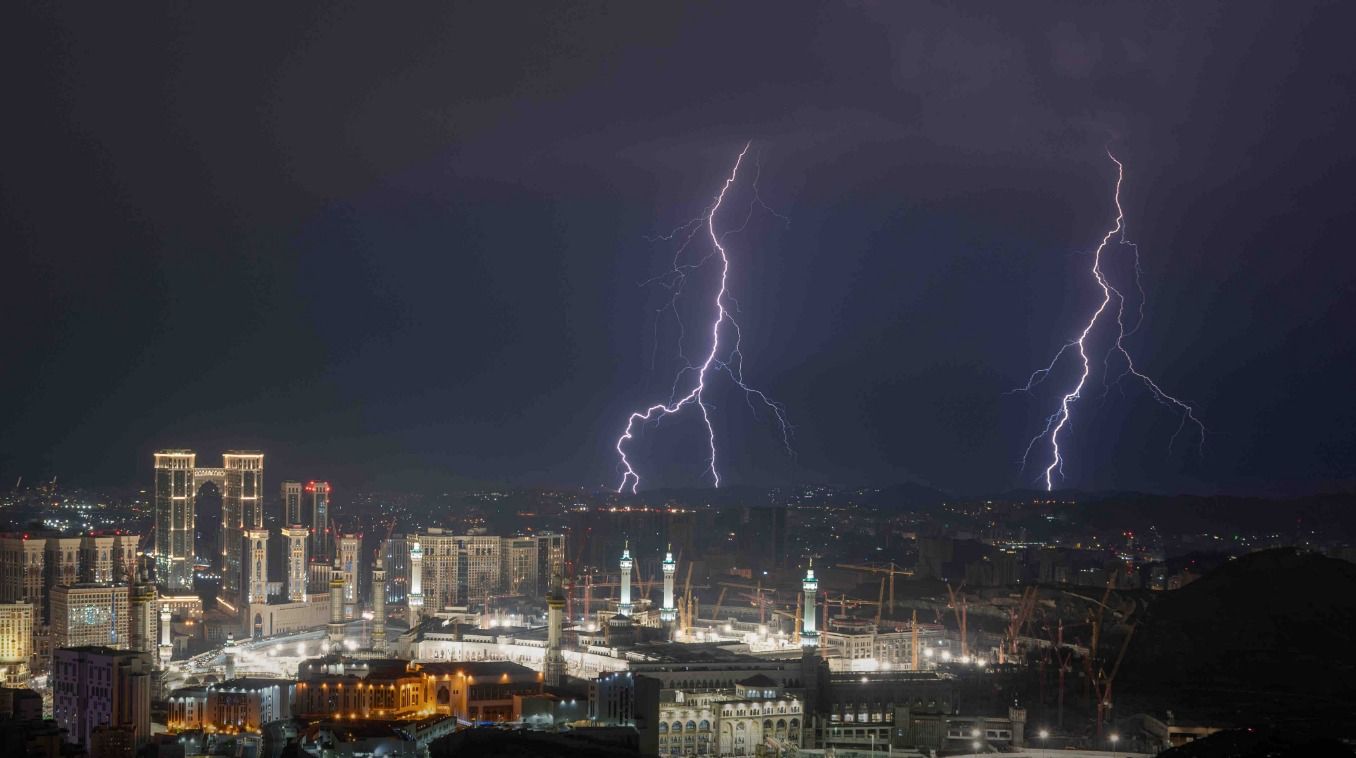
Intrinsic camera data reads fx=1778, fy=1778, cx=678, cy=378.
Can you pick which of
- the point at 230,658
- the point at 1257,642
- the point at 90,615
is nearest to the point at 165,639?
the point at 230,658

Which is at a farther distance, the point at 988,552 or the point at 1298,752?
the point at 988,552

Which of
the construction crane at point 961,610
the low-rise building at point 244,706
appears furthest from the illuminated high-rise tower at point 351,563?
the low-rise building at point 244,706

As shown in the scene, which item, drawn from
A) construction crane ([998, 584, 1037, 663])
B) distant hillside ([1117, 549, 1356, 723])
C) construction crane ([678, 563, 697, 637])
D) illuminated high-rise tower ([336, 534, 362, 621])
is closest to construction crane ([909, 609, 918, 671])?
construction crane ([998, 584, 1037, 663])

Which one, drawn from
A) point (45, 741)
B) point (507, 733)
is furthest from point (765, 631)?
point (45, 741)

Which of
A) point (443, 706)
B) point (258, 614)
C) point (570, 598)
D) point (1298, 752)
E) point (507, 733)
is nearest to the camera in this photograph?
point (1298, 752)

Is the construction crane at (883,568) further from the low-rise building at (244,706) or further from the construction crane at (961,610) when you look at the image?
the low-rise building at (244,706)

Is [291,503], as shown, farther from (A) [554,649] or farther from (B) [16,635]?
(A) [554,649]

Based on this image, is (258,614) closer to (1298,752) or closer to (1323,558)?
(1323,558)
